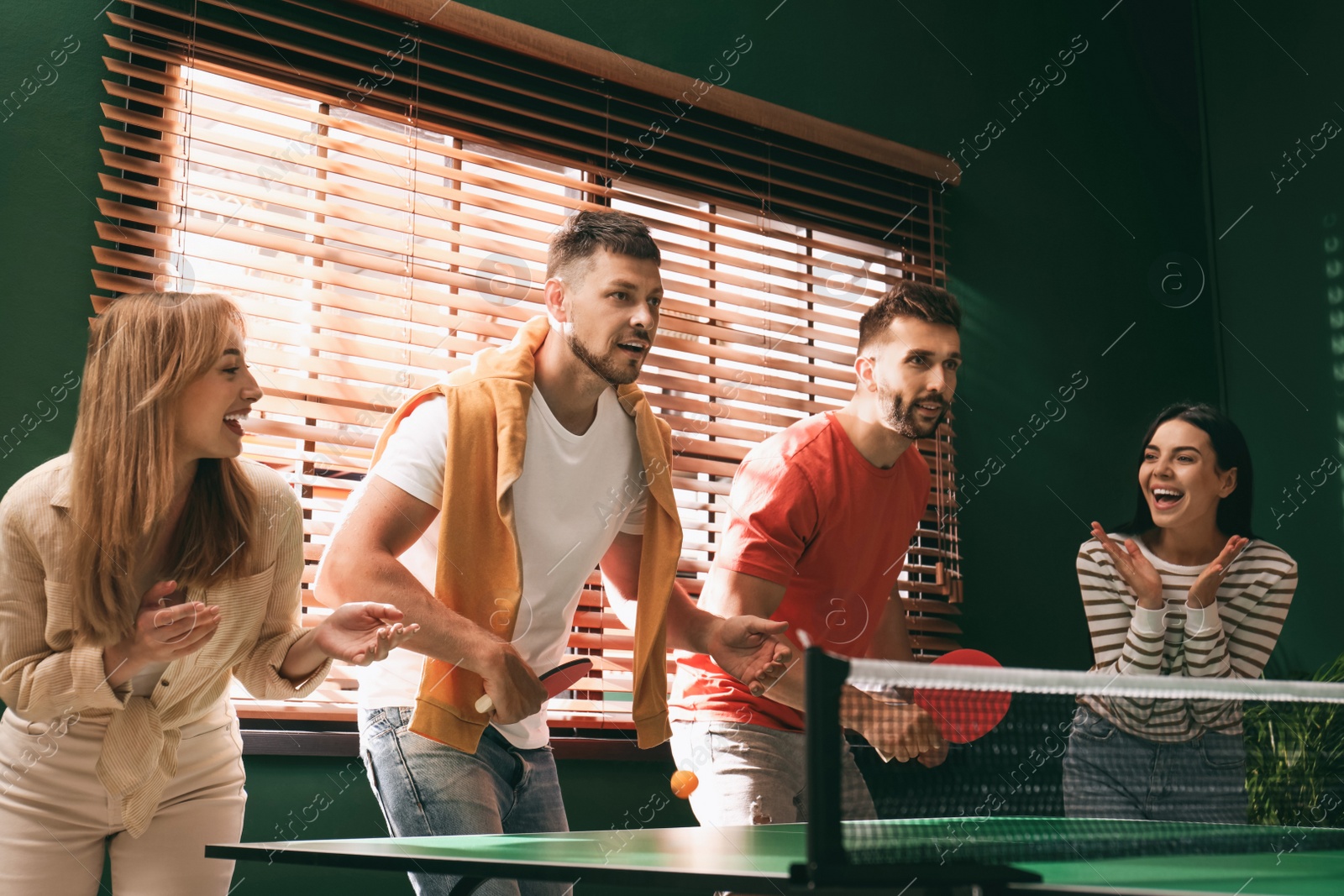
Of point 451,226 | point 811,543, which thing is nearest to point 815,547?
point 811,543

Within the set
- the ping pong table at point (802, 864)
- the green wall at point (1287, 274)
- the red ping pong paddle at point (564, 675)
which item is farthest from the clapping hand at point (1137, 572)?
the green wall at point (1287, 274)

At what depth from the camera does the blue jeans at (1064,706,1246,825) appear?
199cm

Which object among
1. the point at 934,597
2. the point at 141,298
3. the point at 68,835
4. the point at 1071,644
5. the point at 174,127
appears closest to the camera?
the point at 68,835

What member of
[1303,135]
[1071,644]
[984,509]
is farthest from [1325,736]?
[1303,135]

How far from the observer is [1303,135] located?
4734 mm

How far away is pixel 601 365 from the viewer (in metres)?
2.46

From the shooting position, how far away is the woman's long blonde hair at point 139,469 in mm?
1934

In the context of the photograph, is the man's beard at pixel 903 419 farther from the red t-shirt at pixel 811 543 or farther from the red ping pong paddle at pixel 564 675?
the red ping pong paddle at pixel 564 675

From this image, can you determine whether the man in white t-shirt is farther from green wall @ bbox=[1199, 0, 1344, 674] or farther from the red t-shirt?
green wall @ bbox=[1199, 0, 1344, 674]

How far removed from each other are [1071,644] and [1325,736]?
3.15 ft

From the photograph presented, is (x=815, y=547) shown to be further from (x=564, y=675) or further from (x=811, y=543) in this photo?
(x=564, y=675)

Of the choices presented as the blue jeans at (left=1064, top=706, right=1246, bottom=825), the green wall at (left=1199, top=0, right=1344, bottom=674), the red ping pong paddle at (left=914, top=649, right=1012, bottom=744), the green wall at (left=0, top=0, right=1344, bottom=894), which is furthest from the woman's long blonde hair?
the green wall at (left=1199, top=0, right=1344, bottom=674)

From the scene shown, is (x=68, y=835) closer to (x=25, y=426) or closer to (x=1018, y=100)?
(x=25, y=426)

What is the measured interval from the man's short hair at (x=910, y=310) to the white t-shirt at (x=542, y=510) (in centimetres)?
80
